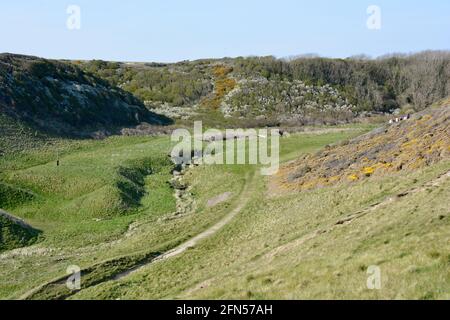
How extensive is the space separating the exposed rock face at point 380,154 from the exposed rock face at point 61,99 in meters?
41.6

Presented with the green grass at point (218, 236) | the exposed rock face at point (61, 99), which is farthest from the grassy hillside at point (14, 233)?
the exposed rock face at point (61, 99)

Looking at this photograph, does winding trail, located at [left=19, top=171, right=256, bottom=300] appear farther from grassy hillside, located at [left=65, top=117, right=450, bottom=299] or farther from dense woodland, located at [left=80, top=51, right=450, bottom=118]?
dense woodland, located at [left=80, top=51, right=450, bottom=118]

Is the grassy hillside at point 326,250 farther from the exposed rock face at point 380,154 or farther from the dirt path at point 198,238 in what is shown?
the exposed rock face at point 380,154

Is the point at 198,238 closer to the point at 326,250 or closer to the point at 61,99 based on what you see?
the point at 326,250

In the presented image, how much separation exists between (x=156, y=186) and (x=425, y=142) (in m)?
26.6

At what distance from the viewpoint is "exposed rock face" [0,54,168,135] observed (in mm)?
76188

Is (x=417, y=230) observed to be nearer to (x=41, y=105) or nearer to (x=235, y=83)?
(x=41, y=105)

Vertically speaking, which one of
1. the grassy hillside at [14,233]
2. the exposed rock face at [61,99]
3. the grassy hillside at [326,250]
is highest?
the exposed rock face at [61,99]

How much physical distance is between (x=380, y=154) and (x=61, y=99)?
59582mm

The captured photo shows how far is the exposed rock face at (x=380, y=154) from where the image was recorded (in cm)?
3791

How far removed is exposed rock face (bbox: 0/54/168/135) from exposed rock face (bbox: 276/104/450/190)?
137 ft

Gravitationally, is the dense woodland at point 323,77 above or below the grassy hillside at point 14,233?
above

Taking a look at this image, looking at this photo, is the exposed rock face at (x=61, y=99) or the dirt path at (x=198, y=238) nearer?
the dirt path at (x=198, y=238)

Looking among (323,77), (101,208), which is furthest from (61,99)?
(323,77)
